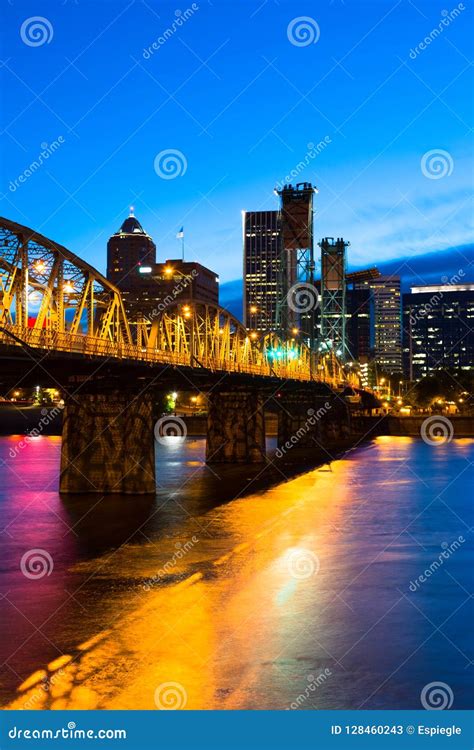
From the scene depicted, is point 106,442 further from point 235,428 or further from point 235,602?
point 235,428

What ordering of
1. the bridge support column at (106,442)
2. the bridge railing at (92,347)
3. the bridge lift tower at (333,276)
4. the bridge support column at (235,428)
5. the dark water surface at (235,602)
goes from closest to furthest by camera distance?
the dark water surface at (235,602), the bridge railing at (92,347), the bridge support column at (106,442), the bridge support column at (235,428), the bridge lift tower at (333,276)

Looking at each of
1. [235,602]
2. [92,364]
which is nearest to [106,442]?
[92,364]

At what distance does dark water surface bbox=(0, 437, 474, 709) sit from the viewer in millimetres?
19703

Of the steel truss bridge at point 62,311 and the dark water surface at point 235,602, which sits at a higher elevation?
the steel truss bridge at point 62,311

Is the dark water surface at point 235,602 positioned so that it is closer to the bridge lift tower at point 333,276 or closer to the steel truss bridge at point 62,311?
the steel truss bridge at point 62,311

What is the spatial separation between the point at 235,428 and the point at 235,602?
5736 cm

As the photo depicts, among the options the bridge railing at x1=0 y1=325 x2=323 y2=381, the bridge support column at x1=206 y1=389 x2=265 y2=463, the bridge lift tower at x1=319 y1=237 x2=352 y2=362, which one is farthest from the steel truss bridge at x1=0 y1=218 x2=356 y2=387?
the bridge lift tower at x1=319 y1=237 x2=352 y2=362

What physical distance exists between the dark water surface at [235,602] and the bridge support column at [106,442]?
1676mm

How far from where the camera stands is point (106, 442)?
52469 mm

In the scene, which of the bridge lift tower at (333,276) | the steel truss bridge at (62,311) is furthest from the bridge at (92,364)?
the bridge lift tower at (333,276)

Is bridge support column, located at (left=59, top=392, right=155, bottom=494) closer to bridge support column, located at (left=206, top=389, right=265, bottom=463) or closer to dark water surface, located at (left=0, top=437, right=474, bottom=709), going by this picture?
dark water surface, located at (left=0, top=437, right=474, bottom=709)

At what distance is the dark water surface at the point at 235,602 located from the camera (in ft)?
64.6


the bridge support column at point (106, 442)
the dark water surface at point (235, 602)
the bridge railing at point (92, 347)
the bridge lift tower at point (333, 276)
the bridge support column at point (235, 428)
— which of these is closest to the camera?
the dark water surface at point (235, 602)
